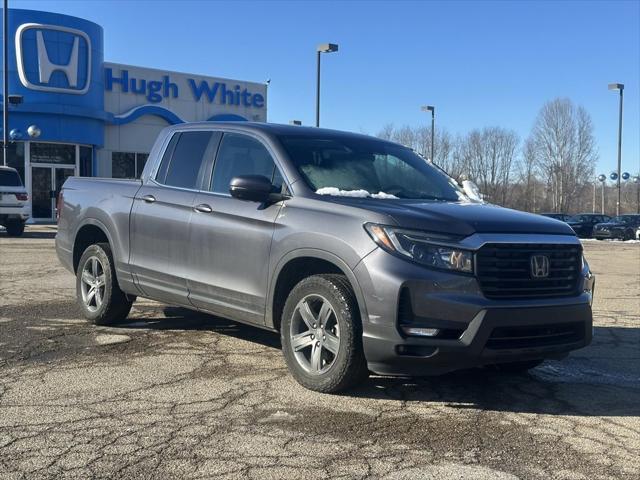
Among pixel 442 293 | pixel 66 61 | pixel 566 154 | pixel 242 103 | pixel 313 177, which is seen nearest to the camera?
pixel 442 293

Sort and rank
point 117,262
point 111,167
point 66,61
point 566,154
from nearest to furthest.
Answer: point 117,262, point 66,61, point 111,167, point 566,154

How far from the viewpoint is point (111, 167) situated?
106ft

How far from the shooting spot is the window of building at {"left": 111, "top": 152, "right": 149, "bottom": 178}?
32.5 meters

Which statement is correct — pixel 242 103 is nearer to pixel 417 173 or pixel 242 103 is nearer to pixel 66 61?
pixel 66 61

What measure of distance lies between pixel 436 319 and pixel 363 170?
5.69ft

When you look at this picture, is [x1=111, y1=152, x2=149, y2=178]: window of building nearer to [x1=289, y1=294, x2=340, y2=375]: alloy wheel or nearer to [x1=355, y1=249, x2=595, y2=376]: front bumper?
[x1=289, y1=294, x2=340, y2=375]: alloy wheel

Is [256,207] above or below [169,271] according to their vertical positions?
above

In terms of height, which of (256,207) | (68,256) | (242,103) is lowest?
(68,256)

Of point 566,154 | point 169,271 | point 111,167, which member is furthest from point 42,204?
point 566,154

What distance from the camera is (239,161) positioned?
5832mm

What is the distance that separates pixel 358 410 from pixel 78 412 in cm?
175

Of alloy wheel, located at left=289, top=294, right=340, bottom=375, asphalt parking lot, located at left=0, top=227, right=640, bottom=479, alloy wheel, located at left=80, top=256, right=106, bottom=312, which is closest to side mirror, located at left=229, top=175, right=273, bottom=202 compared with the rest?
alloy wheel, located at left=289, top=294, right=340, bottom=375

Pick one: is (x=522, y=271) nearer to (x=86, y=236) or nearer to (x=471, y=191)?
(x=471, y=191)

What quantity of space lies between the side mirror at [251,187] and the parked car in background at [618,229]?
112 ft
